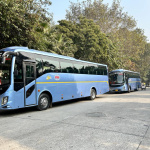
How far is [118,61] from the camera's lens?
27859 millimetres

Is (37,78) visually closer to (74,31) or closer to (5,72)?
(5,72)

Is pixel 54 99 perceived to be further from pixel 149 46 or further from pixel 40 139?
pixel 149 46

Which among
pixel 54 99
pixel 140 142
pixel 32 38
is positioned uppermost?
pixel 32 38

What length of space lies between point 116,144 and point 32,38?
9.71 m

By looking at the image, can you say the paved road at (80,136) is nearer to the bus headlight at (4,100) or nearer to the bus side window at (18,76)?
the bus headlight at (4,100)

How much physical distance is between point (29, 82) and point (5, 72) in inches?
48.4

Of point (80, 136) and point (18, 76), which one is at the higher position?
point (18, 76)

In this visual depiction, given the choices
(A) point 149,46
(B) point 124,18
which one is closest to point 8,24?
(B) point 124,18

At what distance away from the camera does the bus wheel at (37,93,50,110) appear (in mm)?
9031

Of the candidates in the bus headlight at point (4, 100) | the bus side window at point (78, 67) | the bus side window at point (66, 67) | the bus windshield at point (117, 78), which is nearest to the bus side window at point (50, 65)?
the bus side window at point (66, 67)

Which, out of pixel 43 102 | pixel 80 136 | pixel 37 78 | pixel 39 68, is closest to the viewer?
pixel 80 136

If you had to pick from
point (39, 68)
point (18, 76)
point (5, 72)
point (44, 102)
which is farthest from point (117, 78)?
point (5, 72)

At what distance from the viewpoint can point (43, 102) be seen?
924 cm

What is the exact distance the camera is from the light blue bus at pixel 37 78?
7703mm
